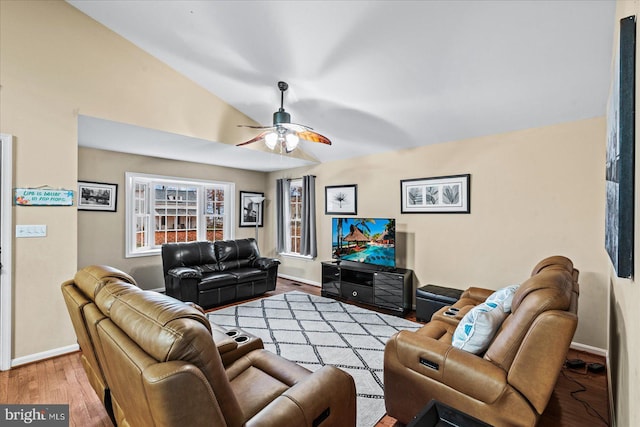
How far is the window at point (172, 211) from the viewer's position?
16.0 ft

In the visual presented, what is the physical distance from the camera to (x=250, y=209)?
20.9 ft

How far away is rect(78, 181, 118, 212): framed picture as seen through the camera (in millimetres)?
4254

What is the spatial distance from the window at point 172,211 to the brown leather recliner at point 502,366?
15.0 ft

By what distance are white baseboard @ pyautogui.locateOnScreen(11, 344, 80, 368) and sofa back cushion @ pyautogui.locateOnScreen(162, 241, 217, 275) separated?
1.51 m

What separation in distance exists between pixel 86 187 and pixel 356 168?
4048 mm

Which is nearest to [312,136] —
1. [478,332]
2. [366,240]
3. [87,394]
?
[366,240]

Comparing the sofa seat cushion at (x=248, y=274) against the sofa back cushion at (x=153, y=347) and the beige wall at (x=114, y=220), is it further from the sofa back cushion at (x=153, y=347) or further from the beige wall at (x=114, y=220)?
the sofa back cushion at (x=153, y=347)

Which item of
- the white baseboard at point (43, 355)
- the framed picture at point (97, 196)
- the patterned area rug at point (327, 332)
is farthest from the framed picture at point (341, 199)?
the white baseboard at point (43, 355)

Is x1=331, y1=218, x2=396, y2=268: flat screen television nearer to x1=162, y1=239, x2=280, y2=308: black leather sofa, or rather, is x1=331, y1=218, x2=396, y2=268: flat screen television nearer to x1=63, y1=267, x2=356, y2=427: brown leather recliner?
x1=162, y1=239, x2=280, y2=308: black leather sofa

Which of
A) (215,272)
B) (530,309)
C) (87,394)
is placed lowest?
(87,394)

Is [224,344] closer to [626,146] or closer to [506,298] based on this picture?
[506,298]

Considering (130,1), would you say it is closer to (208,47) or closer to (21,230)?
(208,47)

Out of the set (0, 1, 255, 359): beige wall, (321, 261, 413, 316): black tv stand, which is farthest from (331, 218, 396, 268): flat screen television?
(0, 1, 255, 359): beige wall

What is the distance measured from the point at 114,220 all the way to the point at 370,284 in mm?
4015
